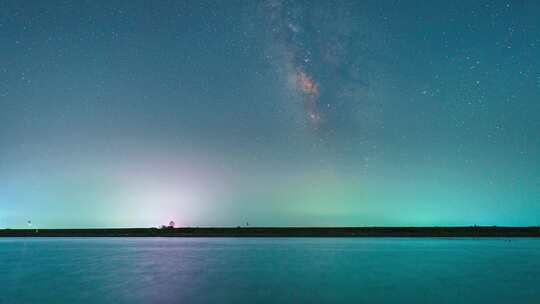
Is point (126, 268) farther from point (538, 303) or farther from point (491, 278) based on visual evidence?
point (538, 303)

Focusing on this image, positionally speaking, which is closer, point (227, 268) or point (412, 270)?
point (412, 270)

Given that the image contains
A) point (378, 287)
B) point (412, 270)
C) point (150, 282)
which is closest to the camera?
point (378, 287)

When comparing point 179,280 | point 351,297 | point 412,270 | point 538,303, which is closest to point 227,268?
point 179,280

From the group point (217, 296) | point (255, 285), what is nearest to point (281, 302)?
point (217, 296)

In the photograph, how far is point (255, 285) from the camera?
24.9 m

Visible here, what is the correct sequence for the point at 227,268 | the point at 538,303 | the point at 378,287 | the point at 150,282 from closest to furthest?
the point at 538,303
the point at 378,287
the point at 150,282
the point at 227,268

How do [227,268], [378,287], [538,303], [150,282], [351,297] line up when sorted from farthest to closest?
[227,268] → [150,282] → [378,287] → [351,297] → [538,303]

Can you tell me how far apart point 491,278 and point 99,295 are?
2240 cm

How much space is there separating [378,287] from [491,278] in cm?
885

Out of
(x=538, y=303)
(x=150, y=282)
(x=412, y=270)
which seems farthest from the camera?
(x=412, y=270)

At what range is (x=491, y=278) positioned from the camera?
27.9 meters

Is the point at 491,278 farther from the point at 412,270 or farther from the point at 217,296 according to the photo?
the point at 217,296

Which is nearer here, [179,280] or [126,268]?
[179,280]

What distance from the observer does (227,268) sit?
35062 mm
